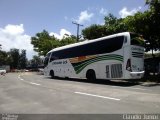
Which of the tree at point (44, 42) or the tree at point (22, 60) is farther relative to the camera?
the tree at point (22, 60)

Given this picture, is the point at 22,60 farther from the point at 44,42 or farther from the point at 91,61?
the point at 91,61

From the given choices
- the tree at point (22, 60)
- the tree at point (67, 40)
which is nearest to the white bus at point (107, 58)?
the tree at point (67, 40)

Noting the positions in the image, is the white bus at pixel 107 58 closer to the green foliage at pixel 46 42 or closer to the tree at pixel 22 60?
the green foliage at pixel 46 42

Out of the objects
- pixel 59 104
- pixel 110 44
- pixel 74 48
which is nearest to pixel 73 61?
pixel 74 48

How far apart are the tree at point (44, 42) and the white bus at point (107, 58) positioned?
104ft

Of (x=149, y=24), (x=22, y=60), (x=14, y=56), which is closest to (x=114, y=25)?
(x=149, y=24)

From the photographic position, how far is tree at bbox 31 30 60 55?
59.5 metres

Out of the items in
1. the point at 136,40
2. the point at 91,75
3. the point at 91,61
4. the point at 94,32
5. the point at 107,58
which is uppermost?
the point at 94,32

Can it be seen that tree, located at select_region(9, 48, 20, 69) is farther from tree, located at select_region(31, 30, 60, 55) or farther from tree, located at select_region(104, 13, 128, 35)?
tree, located at select_region(104, 13, 128, 35)

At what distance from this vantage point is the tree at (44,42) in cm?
5950

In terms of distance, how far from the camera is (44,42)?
61.5m

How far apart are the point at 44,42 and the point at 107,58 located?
4149cm

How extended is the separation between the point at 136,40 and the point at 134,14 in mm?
5717

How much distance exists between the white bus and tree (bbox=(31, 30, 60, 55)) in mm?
31573
